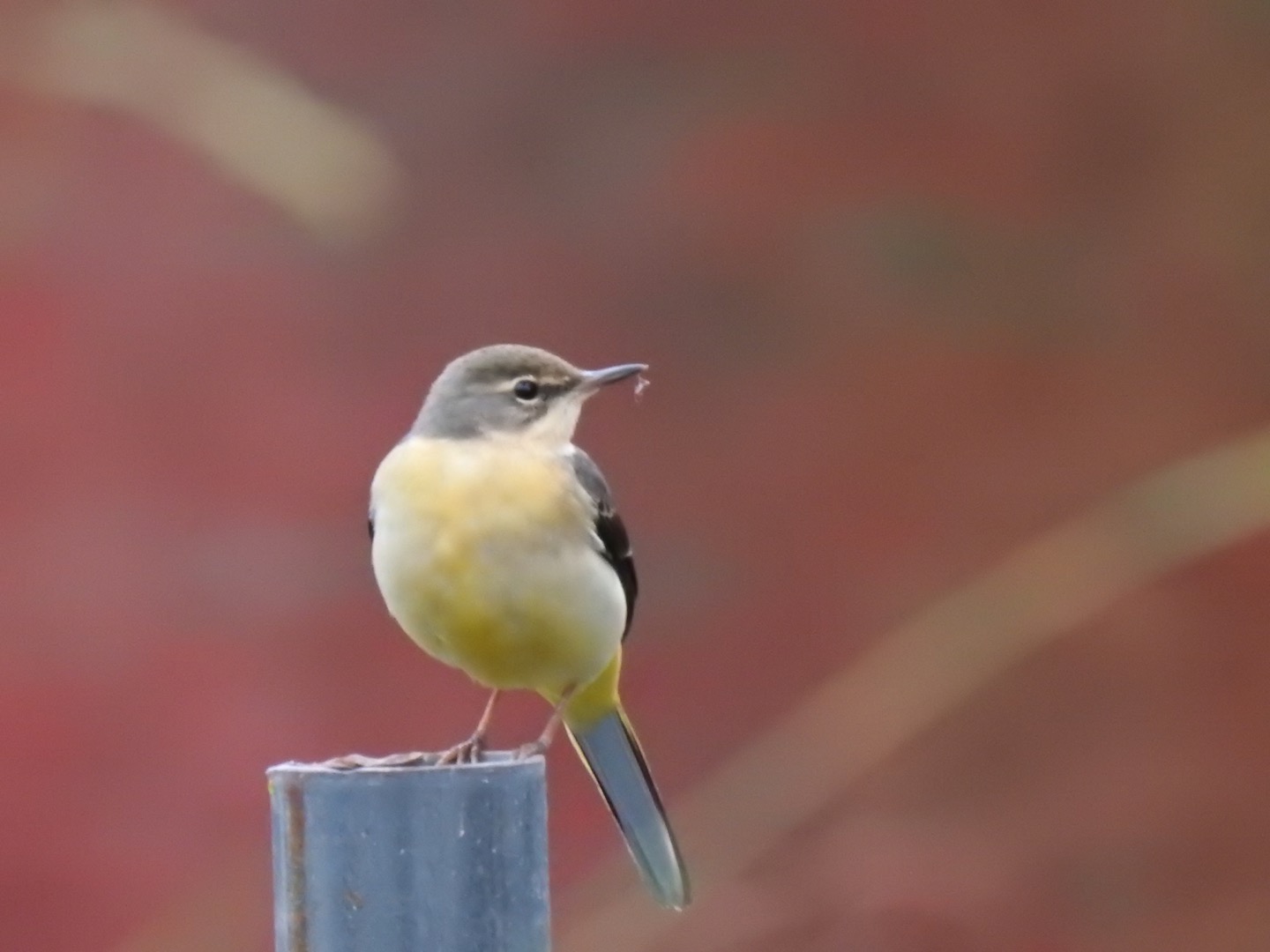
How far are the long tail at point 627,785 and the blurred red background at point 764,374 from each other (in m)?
1.53

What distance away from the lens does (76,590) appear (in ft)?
20.3

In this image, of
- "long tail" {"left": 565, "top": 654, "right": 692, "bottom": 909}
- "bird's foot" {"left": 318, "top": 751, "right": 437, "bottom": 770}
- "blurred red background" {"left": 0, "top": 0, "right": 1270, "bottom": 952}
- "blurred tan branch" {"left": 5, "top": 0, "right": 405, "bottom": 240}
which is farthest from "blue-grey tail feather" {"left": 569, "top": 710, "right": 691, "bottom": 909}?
"blurred tan branch" {"left": 5, "top": 0, "right": 405, "bottom": 240}

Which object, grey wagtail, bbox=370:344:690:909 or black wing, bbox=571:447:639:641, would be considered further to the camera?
black wing, bbox=571:447:639:641

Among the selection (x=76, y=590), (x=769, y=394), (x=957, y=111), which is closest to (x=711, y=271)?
(x=769, y=394)

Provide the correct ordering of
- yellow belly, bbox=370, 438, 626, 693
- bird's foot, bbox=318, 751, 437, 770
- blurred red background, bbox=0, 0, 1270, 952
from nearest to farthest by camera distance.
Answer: bird's foot, bbox=318, 751, 437, 770 < yellow belly, bbox=370, 438, 626, 693 < blurred red background, bbox=0, 0, 1270, 952

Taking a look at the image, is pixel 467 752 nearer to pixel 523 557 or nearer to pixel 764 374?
pixel 523 557

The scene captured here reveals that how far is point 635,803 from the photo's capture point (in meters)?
4.36

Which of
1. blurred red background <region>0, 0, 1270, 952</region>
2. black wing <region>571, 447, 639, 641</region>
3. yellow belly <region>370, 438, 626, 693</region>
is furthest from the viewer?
blurred red background <region>0, 0, 1270, 952</region>

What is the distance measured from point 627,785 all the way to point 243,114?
266 centimetres

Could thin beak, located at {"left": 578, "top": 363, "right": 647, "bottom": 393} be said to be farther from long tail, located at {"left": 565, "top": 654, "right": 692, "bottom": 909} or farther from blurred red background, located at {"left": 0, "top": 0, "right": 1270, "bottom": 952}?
blurred red background, located at {"left": 0, "top": 0, "right": 1270, "bottom": 952}

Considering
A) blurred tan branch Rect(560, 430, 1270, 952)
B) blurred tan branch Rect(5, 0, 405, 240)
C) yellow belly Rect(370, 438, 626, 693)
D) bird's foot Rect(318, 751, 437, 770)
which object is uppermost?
blurred tan branch Rect(5, 0, 405, 240)

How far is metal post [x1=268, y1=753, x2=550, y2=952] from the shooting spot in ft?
9.18

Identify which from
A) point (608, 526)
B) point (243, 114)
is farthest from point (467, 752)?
point (243, 114)

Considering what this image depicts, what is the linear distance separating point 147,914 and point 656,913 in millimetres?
1335
